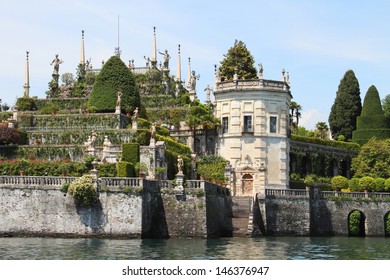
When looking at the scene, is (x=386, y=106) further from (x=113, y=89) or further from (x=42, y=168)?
(x=42, y=168)

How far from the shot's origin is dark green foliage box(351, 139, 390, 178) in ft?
294

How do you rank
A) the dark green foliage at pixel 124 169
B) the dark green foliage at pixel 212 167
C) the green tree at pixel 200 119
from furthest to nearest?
the green tree at pixel 200 119
the dark green foliage at pixel 212 167
the dark green foliage at pixel 124 169

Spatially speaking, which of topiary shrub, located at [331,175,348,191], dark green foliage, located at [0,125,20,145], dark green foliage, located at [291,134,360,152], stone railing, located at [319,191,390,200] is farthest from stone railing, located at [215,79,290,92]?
dark green foliage, located at [0,125,20,145]

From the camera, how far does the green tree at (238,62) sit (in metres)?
101

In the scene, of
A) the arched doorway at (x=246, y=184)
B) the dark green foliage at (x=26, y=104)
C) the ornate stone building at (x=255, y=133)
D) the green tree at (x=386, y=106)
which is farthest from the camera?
the green tree at (x=386, y=106)

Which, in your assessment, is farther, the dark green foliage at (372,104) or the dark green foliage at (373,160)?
the dark green foliage at (372,104)

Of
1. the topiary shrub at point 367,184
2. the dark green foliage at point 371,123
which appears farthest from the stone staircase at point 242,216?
the dark green foliage at point 371,123

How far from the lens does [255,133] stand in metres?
81.4

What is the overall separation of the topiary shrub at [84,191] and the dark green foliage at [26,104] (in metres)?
35.6

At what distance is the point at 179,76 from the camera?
113 meters

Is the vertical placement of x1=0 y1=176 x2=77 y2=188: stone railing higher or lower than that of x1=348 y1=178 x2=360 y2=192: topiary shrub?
higher

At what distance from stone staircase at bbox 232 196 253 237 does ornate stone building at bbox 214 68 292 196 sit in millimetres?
6787

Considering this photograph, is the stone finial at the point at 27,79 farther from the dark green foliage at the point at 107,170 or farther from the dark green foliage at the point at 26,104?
the dark green foliage at the point at 107,170

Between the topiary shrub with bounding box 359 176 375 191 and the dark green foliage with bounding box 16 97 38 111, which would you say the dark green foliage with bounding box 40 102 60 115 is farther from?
the topiary shrub with bounding box 359 176 375 191
